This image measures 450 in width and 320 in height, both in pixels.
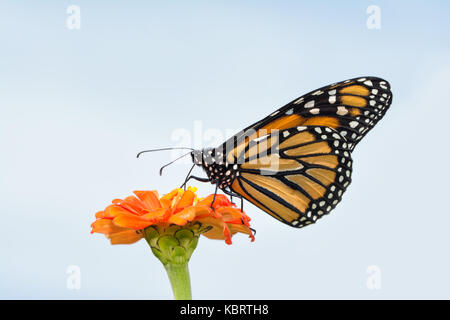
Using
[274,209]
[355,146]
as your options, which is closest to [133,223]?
[274,209]

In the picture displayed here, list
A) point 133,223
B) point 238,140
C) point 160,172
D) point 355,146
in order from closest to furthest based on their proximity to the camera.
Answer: point 133,223, point 160,172, point 238,140, point 355,146

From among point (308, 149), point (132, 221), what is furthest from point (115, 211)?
point (308, 149)

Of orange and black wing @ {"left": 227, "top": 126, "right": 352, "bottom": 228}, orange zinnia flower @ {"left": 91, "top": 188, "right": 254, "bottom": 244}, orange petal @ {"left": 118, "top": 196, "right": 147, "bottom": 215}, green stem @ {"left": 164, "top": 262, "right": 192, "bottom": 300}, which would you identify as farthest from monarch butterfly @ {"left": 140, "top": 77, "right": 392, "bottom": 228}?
orange petal @ {"left": 118, "top": 196, "right": 147, "bottom": 215}

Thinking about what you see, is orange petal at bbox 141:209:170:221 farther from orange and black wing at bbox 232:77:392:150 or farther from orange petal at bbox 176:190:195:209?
orange and black wing at bbox 232:77:392:150

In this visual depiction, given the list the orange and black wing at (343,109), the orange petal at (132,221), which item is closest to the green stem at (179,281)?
the orange petal at (132,221)

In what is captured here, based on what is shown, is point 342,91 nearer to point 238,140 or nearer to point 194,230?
point 238,140

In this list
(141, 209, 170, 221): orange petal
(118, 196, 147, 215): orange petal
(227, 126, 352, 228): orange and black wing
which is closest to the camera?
(141, 209, 170, 221): orange petal

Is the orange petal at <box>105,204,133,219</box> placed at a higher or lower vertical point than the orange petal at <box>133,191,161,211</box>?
lower
